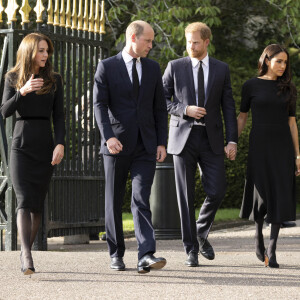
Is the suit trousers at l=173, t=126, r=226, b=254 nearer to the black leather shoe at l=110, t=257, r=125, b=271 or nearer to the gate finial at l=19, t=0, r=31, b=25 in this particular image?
the black leather shoe at l=110, t=257, r=125, b=271

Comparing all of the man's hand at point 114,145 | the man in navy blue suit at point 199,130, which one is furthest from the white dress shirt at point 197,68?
the man's hand at point 114,145

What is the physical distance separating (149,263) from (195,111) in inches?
57.5

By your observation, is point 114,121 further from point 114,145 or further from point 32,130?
point 32,130

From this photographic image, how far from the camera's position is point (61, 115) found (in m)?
7.79

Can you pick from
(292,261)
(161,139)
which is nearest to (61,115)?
(161,139)

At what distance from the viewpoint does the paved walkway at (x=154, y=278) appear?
259 inches

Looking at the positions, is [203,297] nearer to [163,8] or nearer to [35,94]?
[35,94]

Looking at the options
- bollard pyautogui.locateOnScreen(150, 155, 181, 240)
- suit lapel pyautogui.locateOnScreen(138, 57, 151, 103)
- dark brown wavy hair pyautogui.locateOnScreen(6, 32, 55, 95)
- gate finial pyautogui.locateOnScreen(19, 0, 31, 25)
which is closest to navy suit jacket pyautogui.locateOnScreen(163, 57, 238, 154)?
suit lapel pyautogui.locateOnScreen(138, 57, 151, 103)

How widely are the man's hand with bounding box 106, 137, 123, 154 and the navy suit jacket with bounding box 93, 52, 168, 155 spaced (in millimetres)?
78

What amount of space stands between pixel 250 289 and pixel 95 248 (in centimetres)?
407

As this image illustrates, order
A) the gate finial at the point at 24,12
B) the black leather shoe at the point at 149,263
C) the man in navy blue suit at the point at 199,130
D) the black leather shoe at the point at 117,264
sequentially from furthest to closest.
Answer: the gate finial at the point at 24,12
the man in navy blue suit at the point at 199,130
the black leather shoe at the point at 117,264
the black leather shoe at the point at 149,263

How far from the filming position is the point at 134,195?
7543 millimetres

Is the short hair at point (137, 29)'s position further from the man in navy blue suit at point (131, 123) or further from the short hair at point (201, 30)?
the short hair at point (201, 30)

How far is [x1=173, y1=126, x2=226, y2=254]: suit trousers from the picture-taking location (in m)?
8.20
